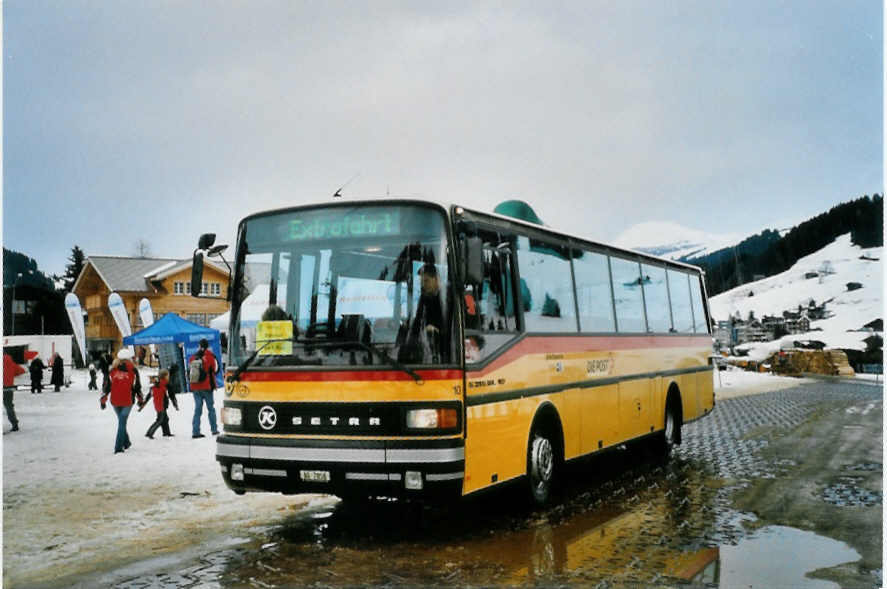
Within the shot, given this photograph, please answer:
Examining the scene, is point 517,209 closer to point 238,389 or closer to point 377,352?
point 377,352

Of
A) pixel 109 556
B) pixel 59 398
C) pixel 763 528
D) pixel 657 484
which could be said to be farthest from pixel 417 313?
pixel 59 398

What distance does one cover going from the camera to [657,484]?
1129 cm

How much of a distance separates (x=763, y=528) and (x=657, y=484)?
2.83m

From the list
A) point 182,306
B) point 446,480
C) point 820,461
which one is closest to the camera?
point 446,480

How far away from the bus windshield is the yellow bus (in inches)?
0.5

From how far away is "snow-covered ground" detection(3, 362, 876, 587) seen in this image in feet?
25.8

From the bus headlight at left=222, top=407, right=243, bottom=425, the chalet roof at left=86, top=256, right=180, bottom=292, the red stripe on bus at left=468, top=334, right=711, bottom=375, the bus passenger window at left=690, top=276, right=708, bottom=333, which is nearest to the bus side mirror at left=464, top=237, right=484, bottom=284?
the red stripe on bus at left=468, top=334, right=711, bottom=375

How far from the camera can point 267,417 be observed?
27.0 feet

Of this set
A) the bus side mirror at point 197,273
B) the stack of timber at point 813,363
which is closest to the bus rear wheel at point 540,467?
the bus side mirror at point 197,273

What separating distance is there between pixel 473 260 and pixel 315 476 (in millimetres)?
2382

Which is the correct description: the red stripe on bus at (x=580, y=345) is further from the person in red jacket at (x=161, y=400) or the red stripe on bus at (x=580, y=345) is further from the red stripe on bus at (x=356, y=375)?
the person in red jacket at (x=161, y=400)

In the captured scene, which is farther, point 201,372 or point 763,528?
point 201,372

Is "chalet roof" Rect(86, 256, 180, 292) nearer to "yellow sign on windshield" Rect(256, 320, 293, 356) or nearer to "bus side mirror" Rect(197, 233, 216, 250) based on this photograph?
"bus side mirror" Rect(197, 233, 216, 250)

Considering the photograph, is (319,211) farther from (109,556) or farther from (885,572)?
(885,572)
